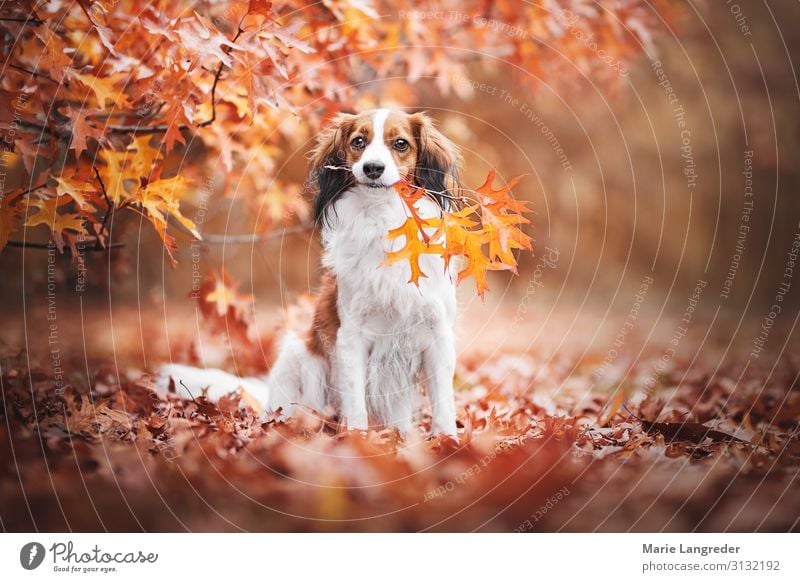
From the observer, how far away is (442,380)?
354 cm

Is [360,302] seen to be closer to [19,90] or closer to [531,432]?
[531,432]

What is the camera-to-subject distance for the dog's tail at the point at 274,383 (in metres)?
3.80

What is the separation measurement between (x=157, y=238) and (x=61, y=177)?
71.5 inches

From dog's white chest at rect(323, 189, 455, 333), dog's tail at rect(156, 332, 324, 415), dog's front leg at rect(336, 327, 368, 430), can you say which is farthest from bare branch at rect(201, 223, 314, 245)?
dog's front leg at rect(336, 327, 368, 430)

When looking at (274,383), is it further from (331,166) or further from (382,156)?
(382,156)

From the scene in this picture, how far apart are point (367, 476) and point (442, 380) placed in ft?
1.87

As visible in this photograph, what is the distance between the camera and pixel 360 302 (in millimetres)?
3518

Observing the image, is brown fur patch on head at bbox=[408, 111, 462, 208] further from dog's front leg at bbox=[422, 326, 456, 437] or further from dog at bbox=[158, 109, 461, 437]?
dog's front leg at bbox=[422, 326, 456, 437]

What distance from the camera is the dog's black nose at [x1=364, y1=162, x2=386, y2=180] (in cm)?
327

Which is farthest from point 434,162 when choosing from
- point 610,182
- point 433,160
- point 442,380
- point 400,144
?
point 610,182

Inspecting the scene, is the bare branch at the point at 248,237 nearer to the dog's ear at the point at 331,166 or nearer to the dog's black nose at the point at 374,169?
the dog's ear at the point at 331,166

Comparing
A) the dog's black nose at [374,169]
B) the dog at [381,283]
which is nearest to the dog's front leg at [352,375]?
the dog at [381,283]

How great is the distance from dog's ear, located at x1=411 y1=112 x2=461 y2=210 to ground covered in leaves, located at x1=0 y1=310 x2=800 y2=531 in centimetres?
117
